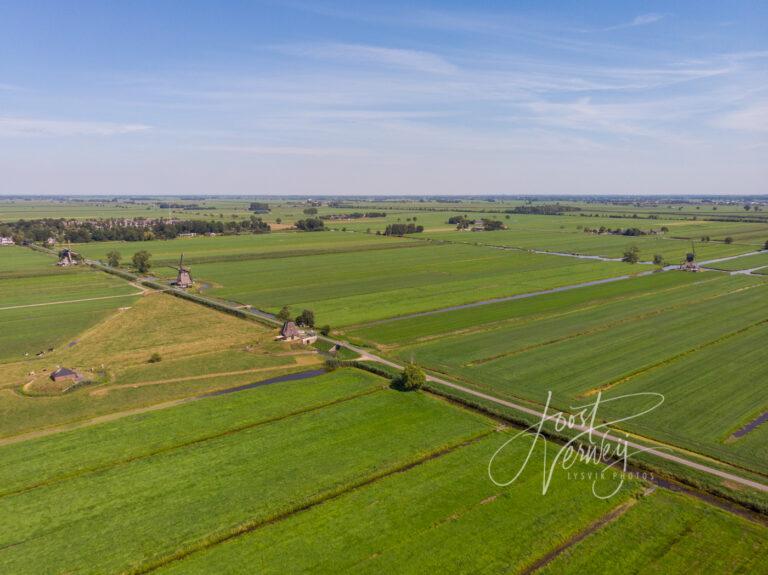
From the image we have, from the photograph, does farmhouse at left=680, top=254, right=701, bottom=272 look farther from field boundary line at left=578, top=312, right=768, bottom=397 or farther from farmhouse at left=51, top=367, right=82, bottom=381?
farmhouse at left=51, top=367, right=82, bottom=381

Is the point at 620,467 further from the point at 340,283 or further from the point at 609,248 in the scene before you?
the point at 609,248

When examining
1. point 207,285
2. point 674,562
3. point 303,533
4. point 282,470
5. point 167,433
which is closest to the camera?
point 674,562

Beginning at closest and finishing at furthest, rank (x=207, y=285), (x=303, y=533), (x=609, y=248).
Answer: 1. (x=303, y=533)
2. (x=207, y=285)
3. (x=609, y=248)

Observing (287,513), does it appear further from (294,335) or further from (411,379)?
(294,335)

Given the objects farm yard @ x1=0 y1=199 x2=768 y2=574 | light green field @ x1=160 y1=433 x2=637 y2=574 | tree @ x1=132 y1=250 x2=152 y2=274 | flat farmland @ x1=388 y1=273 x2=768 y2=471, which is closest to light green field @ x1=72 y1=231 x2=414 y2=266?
tree @ x1=132 y1=250 x2=152 y2=274

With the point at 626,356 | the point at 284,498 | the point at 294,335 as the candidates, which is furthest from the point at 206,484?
the point at 626,356

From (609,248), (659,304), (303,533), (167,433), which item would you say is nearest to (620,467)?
(303,533)
